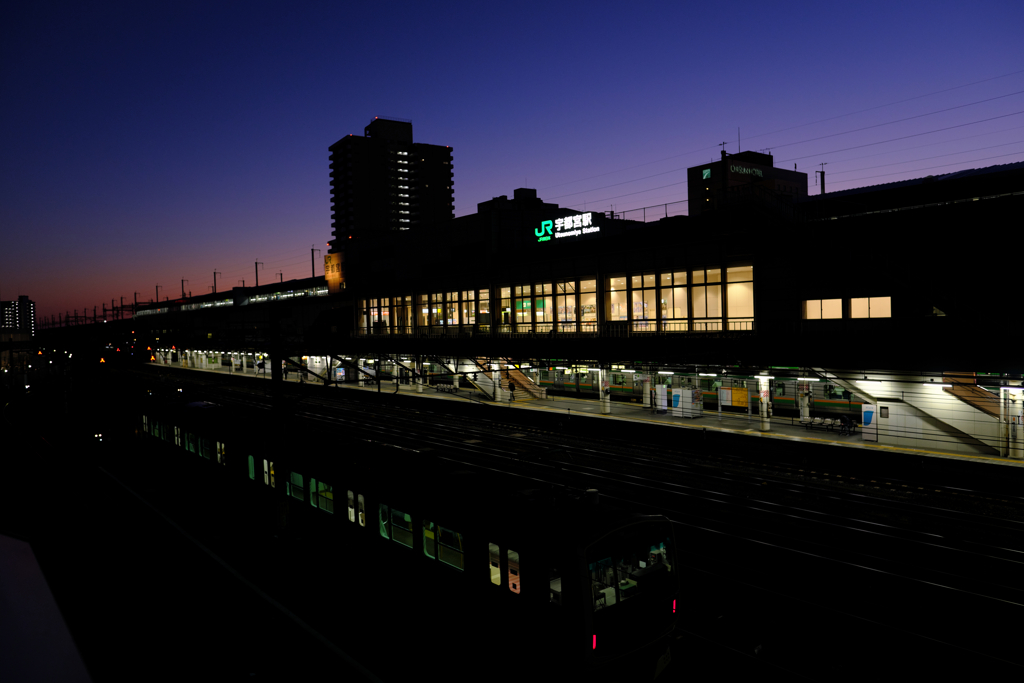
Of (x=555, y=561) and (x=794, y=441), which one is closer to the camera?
(x=555, y=561)

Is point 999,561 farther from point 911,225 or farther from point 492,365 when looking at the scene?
point 492,365

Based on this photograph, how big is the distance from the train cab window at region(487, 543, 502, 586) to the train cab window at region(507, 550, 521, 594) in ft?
0.67

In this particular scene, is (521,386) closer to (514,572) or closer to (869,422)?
(869,422)

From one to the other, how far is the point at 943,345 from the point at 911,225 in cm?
606

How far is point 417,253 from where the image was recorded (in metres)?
48.8

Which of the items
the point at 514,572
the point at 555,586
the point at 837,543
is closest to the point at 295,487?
the point at 514,572

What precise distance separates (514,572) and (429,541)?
2.21 m

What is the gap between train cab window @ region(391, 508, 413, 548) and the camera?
10.5 meters

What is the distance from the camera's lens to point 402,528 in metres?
10.7

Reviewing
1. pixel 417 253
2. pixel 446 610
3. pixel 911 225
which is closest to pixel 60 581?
pixel 446 610

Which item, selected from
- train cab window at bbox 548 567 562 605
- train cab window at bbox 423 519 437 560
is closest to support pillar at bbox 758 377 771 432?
train cab window at bbox 423 519 437 560

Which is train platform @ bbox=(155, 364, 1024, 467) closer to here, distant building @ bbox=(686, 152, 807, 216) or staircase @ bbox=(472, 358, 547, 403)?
staircase @ bbox=(472, 358, 547, 403)

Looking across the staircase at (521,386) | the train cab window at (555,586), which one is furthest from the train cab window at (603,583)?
the staircase at (521,386)

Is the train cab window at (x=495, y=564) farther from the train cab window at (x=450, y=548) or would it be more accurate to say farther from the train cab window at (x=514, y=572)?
the train cab window at (x=450, y=548)
